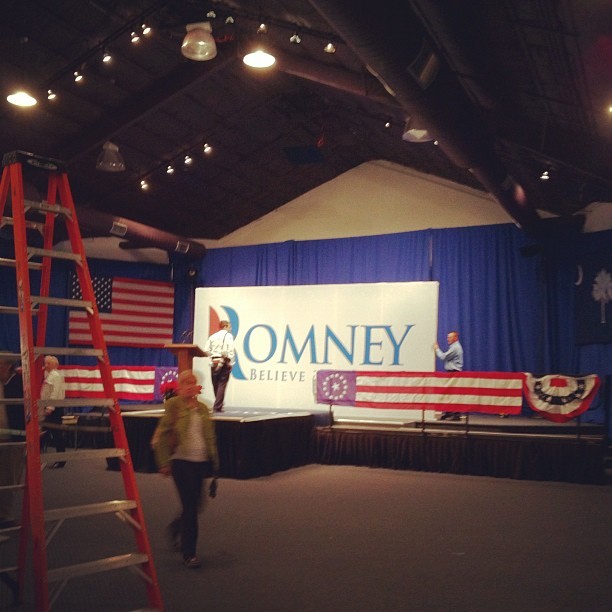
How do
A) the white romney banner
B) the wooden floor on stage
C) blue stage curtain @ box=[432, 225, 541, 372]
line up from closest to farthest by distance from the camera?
the wooden floor on stage < the white romney banner < blue stage curtain @ box=[432, 225, 541, 372]

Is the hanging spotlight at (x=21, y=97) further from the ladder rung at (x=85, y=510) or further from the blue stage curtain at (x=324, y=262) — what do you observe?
the blue stage curtain at (x=324, y=262)

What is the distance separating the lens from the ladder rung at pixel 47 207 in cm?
372

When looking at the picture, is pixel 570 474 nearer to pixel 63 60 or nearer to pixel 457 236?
pixel 457 236

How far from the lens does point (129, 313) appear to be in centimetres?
1686

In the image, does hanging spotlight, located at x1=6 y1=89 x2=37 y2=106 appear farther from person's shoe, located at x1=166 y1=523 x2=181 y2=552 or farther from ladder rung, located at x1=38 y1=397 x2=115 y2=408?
ladder rung, located at x1=38 y1=397 x2=115 y2=408

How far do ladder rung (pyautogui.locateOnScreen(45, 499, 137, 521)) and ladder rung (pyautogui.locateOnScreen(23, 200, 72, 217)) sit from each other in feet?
5.12

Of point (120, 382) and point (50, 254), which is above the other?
point (50, 254)

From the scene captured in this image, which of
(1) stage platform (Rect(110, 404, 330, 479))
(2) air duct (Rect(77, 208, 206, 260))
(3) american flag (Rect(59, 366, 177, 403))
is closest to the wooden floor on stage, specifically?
(1) stage platform (Rect(110, 404, 330, 479))

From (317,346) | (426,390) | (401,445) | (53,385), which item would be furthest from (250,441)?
(317,346)

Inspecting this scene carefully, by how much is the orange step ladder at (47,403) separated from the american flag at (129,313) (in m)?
12.5

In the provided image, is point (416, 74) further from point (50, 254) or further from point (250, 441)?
point (250, 441)

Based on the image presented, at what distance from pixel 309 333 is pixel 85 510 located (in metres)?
9.81

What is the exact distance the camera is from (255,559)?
5.14 m

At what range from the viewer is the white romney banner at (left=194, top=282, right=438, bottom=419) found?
12.3 m
